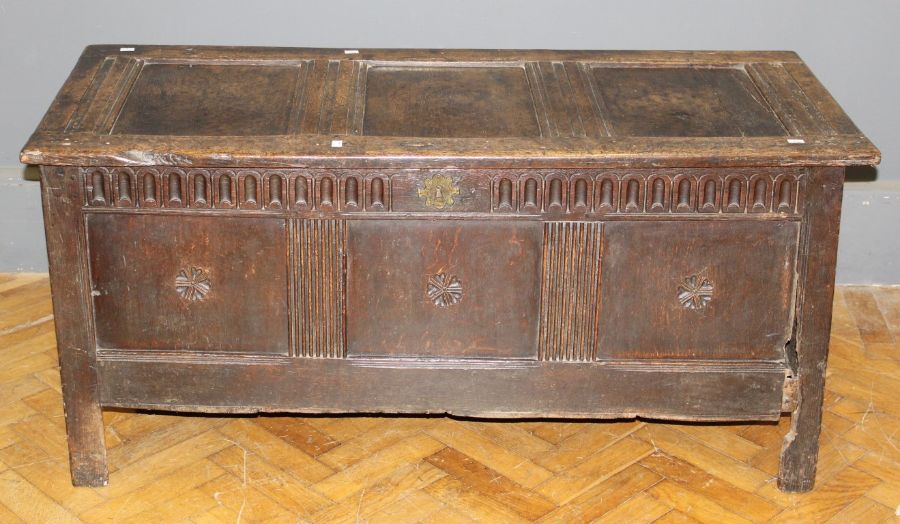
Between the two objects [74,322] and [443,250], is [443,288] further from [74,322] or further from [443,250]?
[74,322]

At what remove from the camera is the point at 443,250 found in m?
2.86

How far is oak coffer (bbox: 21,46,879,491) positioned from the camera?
279 cm

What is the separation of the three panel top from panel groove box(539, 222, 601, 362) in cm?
18

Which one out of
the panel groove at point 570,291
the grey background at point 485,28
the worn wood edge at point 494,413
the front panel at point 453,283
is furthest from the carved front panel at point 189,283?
the grey background at point 485,28

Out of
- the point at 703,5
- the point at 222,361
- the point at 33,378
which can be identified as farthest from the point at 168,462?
the point at 703,5

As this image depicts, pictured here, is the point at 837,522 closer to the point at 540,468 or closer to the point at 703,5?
the point at 540,468

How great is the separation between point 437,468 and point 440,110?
0.87m

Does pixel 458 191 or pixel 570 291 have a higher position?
pixel 458 191

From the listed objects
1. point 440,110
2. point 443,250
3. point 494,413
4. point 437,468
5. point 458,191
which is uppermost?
point 440,110

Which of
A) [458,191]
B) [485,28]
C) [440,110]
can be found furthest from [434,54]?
[458,191]

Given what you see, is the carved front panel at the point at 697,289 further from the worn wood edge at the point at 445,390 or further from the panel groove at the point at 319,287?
the panel groove at the point at 319,287

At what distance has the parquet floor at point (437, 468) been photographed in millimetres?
2990

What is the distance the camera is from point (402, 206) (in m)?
2.82

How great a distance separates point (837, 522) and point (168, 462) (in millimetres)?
1599
